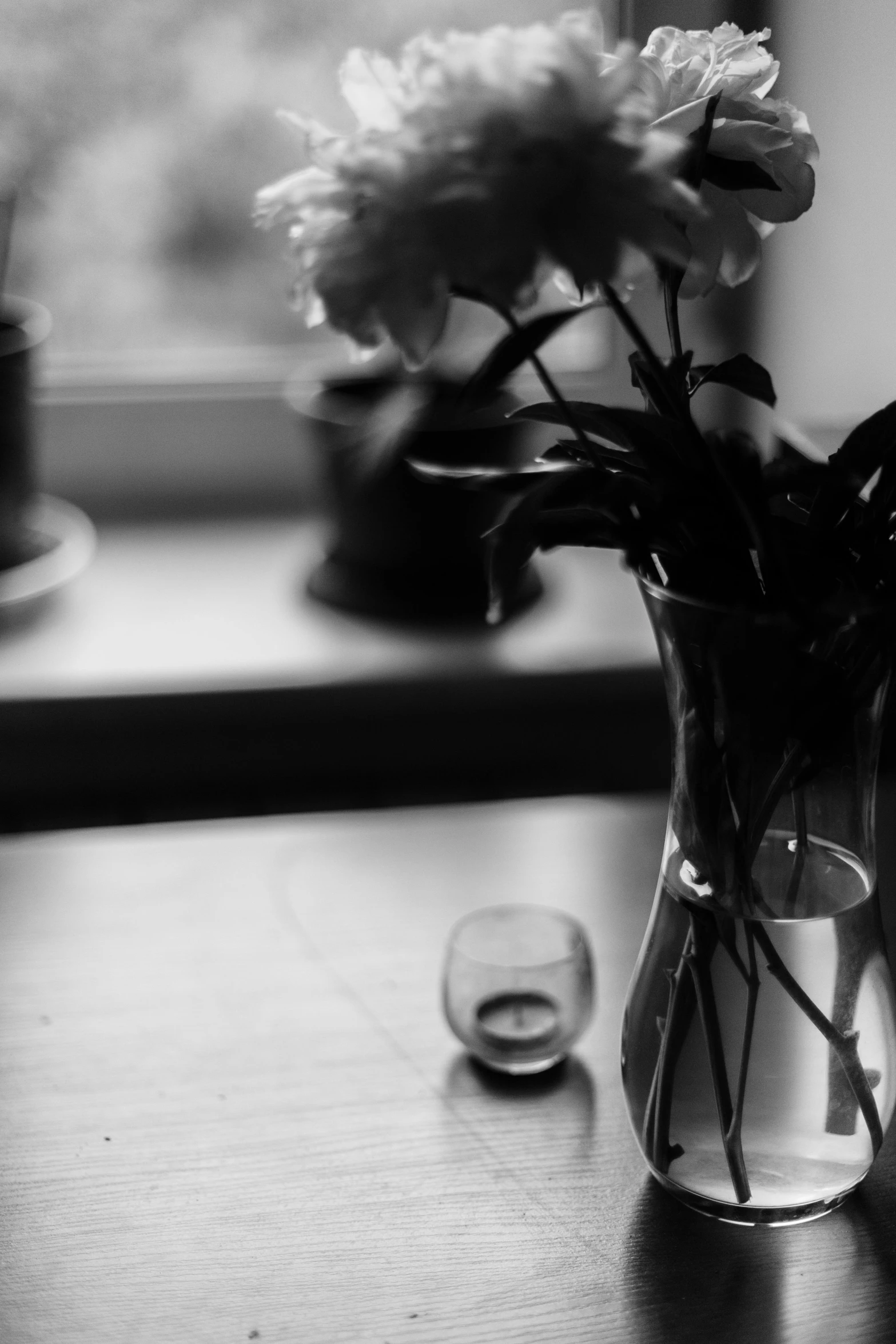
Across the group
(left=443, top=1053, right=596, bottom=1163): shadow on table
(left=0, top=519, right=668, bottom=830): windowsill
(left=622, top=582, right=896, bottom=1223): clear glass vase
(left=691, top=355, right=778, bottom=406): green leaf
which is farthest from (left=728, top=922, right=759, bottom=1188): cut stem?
(left=0, top=519, right=668, bottom=830): windowsill

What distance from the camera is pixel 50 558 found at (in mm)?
1401

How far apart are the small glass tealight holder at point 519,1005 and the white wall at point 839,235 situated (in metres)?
0.88

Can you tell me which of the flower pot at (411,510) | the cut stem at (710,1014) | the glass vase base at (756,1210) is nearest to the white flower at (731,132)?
the cut stem at (710,1014)

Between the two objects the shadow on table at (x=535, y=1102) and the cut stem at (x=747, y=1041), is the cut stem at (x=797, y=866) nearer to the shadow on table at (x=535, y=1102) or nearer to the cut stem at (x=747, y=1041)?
the cut stem at (x=747, y=1041)

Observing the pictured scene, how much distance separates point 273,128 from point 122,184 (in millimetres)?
164

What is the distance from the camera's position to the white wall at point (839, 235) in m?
1.37

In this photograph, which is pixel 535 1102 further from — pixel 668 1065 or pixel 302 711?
pixel 302 711

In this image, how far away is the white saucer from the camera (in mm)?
1354

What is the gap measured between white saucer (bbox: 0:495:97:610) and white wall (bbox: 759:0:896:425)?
71 cm

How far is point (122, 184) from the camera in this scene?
59.8 inches

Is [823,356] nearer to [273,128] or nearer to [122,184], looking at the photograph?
[273,128]

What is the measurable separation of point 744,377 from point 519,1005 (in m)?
0.36

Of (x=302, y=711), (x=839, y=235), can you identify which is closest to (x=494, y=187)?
(x=302, y=711)

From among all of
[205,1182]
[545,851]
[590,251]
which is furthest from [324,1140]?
[590,251]
